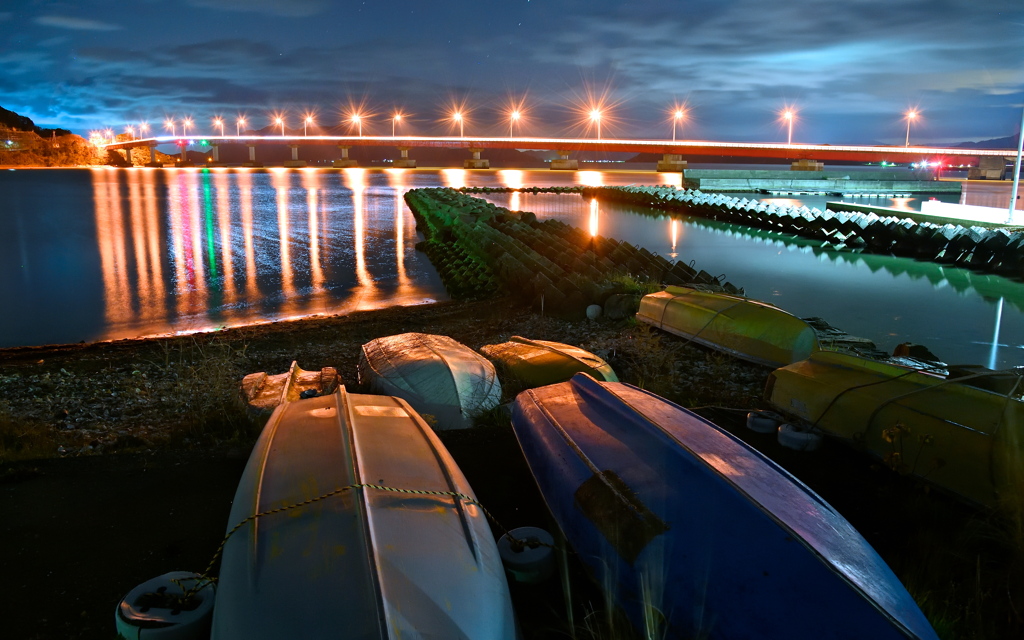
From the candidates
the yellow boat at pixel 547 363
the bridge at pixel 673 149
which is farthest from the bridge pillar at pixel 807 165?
the yellow boat at pixel 547 363

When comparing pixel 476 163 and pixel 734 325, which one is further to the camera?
pixel 476 163

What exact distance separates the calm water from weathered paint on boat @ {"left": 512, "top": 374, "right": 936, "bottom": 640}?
964 centimetres

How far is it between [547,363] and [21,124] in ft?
662

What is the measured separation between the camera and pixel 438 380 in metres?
6.94

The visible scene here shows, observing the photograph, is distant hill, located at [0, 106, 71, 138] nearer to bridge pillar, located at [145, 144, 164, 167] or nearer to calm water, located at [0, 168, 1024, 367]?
bridge pillar, located at [145, 144, 164, 167]

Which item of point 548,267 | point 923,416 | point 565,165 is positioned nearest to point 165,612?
point 923,416

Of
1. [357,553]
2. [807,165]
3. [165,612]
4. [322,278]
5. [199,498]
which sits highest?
[807,165]

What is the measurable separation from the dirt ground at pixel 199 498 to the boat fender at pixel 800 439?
0.09 m

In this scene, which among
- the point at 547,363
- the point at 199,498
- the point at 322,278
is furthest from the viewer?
the point at 322,278

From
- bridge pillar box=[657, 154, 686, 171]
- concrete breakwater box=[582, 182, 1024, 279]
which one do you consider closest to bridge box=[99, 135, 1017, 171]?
bridge pillar box=[657, 154, 686, 171]

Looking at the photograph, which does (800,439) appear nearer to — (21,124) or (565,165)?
(565,165)

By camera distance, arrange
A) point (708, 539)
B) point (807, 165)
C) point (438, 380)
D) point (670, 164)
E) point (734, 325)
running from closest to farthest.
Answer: point (708, 539) → point (438, 380) → point (734, 325) → point (807, 165) → point (670, 164)

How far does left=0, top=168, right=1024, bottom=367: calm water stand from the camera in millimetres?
14820

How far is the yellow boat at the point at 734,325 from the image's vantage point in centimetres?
846
